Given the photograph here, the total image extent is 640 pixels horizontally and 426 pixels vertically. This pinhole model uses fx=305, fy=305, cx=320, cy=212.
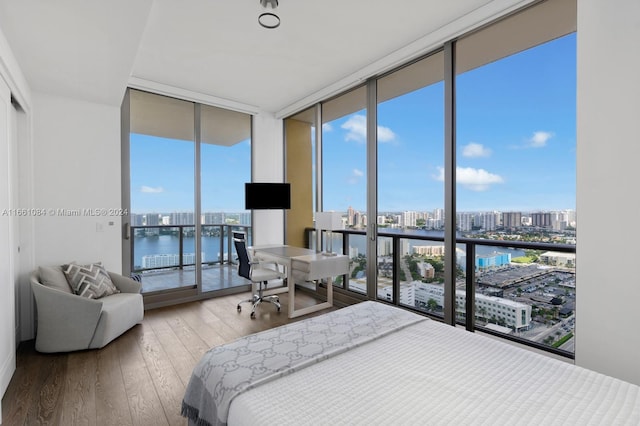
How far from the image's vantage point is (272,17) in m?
2.65

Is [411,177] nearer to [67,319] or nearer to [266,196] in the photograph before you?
[266,196]

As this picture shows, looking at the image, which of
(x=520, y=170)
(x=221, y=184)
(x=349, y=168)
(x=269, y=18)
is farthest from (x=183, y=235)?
(x=520, y=170)

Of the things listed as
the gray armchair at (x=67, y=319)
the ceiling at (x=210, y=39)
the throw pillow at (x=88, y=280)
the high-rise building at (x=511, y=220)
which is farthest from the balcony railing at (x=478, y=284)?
the throw pillow at (x=88, y=280)

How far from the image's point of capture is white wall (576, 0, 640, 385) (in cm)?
170

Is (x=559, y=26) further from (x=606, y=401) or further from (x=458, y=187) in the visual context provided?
(x=606, y=401)

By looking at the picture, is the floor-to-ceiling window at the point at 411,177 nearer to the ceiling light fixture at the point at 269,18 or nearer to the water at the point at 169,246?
the ceiling light fixture at the point at 269,18

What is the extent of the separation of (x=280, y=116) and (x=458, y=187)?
10.9 ft

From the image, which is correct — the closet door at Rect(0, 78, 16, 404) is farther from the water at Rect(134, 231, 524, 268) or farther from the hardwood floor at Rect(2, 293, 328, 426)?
the water at Rect(134, 231, 524, 268)

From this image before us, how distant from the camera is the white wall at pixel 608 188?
1701 millimetres

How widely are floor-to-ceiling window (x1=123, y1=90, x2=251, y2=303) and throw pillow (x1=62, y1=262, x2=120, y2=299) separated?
64 centimetres

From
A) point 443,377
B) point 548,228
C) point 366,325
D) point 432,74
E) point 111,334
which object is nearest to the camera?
point 443,377

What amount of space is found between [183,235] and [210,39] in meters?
2.69

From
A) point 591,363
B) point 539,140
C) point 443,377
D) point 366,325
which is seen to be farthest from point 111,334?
point 539,140

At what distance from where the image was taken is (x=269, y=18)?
105 inches
